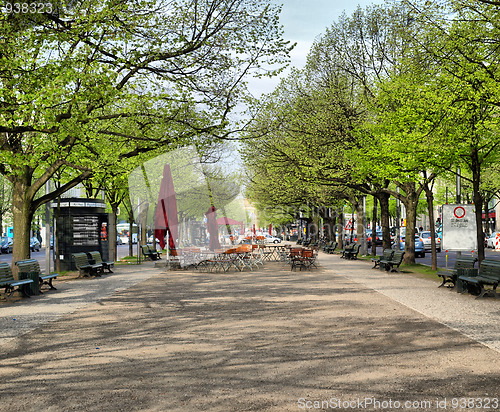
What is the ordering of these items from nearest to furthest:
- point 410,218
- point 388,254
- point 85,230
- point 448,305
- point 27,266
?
point 448,305, point 27,266, point 388,254, point 85,230, point 410,218

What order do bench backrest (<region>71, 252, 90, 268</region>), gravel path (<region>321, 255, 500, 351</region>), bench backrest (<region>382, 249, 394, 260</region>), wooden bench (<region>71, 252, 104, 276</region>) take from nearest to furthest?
gravel path (<region>321, 255, 500, 351</region>), wooden bench (<region>71, 252, 104, 276</region>), bench backrest (<region>71, 252, 90, 268</region>), bench backrest (<region>382, 249, 394, 260</region>)

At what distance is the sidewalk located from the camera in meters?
5.63

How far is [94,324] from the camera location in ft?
33.7

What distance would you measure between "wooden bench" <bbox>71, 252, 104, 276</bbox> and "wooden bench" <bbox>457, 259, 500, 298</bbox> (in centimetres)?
1327

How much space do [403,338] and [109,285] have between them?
11.8 meters

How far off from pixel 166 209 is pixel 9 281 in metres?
9.37

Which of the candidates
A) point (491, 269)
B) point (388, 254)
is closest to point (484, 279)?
point (491, 269)

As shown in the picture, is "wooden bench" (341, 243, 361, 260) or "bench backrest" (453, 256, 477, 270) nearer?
"bench backrest" (453, 256, 477, 270)

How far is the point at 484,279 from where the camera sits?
13531 mm

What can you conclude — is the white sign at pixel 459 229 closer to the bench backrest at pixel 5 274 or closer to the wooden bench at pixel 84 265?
the wooden bench at pixel 84 265

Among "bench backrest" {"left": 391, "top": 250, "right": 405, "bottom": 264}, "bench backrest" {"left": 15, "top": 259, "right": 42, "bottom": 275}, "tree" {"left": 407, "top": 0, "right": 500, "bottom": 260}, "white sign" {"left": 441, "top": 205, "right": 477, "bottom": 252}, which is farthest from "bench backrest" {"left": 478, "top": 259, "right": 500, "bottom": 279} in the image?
"bench backrest" {"left": 15, "top": 259, "right": 42, "bottom": 275}

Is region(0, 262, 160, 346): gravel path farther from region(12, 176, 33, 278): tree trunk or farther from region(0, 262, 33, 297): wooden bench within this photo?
region(12, 176, 33, 278): tree trunk

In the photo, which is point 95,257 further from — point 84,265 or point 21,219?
point 21,219

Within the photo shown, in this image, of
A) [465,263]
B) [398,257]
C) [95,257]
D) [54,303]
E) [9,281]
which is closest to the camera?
[54,303]
